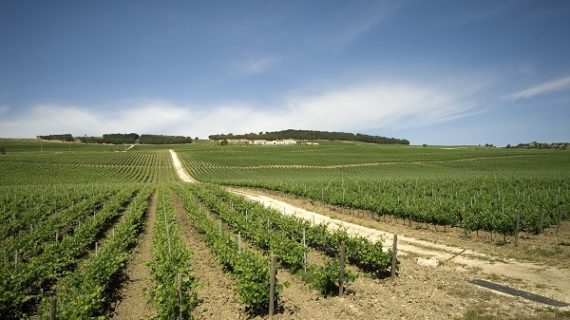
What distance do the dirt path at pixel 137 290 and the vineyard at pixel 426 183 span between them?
1747 centimetres

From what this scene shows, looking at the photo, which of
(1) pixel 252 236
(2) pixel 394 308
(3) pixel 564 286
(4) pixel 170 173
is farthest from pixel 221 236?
(4) pixel 170 173

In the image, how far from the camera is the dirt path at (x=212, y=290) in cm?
1043

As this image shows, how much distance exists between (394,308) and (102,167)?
82351 mm

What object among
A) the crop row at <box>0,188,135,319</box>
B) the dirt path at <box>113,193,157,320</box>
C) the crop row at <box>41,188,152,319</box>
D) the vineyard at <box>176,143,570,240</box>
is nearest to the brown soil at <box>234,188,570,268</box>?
the vineyard at <box>176,143,570,240</box>

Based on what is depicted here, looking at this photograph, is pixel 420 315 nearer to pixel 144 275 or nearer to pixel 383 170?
pixel 144 275

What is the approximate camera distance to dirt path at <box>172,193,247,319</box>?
10.4 m

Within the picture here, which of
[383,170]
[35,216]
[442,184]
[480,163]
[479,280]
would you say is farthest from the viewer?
[480,163]

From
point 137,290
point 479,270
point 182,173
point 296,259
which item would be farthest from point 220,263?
point 182,173

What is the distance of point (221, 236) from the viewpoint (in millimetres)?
16828

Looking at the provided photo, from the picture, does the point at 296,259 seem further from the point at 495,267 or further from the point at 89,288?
the point at 495,267

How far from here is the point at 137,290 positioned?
41.3 ft

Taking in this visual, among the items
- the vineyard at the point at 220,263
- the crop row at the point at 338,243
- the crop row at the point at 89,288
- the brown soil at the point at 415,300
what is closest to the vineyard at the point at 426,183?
the vineyard at the point at 220,263

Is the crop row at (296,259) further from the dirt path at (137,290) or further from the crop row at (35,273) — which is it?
the crop row at (35,273)

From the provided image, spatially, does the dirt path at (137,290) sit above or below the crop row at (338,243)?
below
